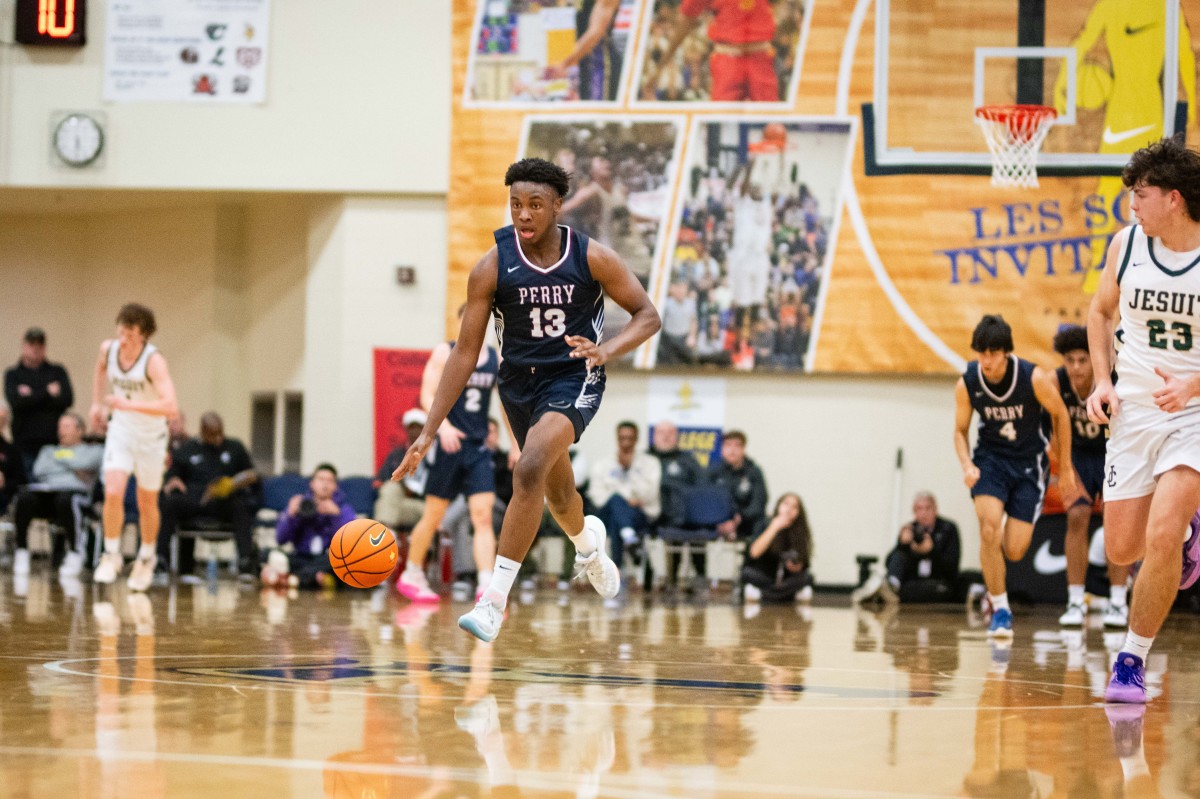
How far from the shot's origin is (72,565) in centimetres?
1208

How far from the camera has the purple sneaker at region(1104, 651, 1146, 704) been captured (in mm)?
5176

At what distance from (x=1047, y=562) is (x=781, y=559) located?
2287 mm

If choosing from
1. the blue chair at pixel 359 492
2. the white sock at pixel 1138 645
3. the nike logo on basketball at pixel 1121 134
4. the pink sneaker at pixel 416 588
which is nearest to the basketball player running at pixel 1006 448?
the white sock at pixel 1138 645

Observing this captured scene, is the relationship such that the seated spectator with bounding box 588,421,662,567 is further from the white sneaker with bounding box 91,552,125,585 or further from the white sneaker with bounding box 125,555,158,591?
the white sneaker with bounding box 91,552,125,585

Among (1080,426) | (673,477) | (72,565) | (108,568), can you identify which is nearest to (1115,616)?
(1080,426)

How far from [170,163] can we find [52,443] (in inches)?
115

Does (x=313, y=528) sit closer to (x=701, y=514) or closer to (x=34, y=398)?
(x=701, y=514)

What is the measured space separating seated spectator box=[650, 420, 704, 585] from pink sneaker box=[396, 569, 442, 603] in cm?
279

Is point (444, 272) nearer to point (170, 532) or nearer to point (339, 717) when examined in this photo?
point (170, 532)

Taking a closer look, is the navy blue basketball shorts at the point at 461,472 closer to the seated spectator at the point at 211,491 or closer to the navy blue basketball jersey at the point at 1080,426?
the seated spectator at the point at 211,491

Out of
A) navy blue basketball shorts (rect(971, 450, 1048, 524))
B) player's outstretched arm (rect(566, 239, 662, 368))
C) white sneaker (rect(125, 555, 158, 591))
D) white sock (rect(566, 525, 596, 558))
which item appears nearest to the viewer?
player's outstretched arm (rect(566, 239, 662, 368))

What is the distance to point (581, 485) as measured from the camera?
1248 cm

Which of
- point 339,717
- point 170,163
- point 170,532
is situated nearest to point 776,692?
point 339,717

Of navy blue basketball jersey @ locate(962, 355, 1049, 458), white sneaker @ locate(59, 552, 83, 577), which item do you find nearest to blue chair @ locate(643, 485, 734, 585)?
navy blue basketball jersey @ locate(962, 355, 1049, 458)
